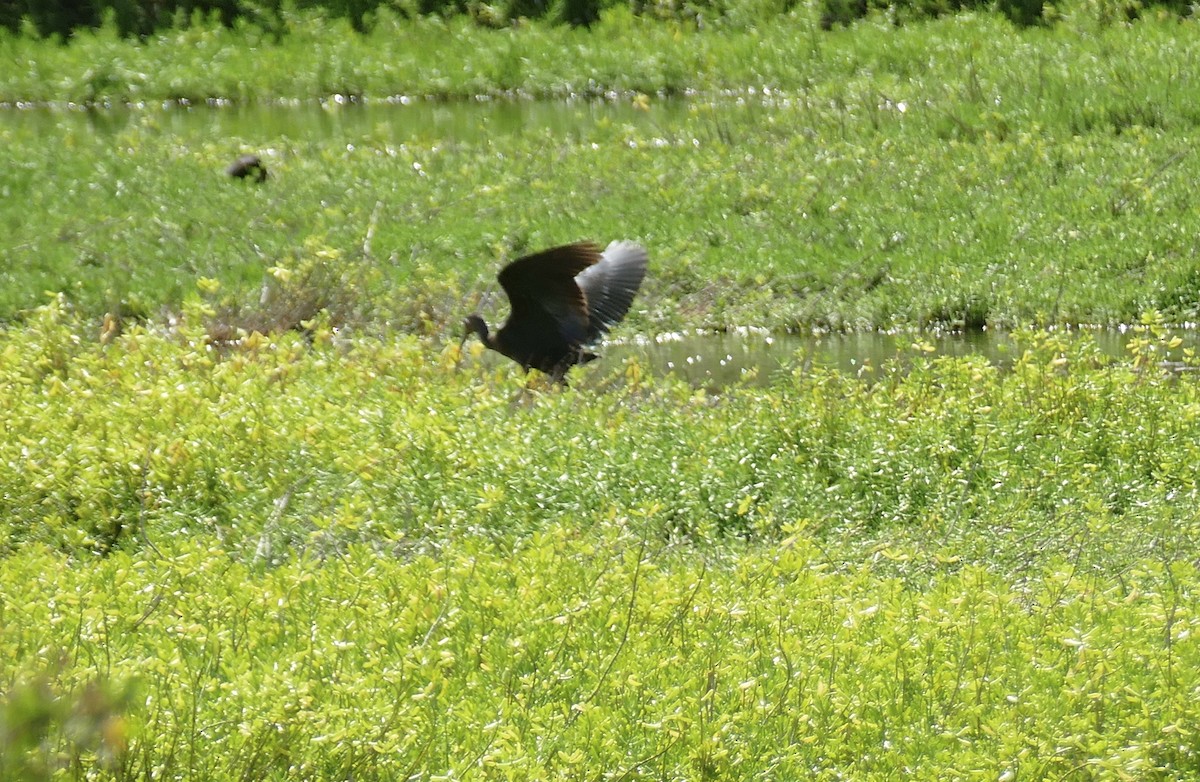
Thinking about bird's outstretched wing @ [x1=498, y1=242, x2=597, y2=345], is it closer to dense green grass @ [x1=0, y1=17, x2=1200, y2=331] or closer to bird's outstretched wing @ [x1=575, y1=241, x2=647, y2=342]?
bird's outstretched wing @ [x1=575, y1=241, x2=647, y2=342]

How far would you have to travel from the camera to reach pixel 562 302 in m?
8.51

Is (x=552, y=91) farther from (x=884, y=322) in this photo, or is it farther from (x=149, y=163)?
(x=884, y=322)

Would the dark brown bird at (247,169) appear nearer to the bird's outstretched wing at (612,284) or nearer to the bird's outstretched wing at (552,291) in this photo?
the bird's outstretched wing at (612,284)

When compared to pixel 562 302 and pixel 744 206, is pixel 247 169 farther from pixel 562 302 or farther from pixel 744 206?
pixel 562 302

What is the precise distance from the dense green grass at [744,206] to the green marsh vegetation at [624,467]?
44 mm

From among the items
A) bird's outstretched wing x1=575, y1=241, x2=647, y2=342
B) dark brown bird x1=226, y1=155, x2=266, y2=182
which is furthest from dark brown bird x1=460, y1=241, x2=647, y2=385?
dark brown bird x1=226, y1=155, x2=266, y2=182

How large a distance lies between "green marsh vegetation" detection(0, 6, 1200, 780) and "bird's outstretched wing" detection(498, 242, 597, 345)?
0.93ft

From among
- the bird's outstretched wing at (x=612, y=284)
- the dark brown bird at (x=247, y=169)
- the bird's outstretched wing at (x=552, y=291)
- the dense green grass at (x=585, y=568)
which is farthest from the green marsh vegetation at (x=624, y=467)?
the bird's outstretched wing at (x=612, y=284)

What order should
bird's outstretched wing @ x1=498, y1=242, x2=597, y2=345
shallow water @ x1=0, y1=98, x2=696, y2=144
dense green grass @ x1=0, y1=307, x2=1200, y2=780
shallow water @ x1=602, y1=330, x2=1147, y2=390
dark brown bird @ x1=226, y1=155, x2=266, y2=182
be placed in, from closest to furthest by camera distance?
dense green grass @ x1=0, y1=307, x2=1200, y2=780 → bird's outstretched wing @ x1=498, y1=242, x2=597, y2=345 → shallow water @ x1=602, y1=330, x2=1147, y2=390 → dark brown bird @ x1=226, y1=155, x2=266, y2=182 → shallow water @ x1=0, y1=98, x2=696, y2=144

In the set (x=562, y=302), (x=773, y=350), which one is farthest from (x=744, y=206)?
(x=562, y=302)

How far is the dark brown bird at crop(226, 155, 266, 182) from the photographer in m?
13.2

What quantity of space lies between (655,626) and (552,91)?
568 inches

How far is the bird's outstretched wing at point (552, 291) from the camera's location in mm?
8117

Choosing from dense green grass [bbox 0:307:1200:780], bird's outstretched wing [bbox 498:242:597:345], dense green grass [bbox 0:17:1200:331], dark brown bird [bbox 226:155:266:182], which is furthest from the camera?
dark brown bird [bbox 226:155:266:182]
